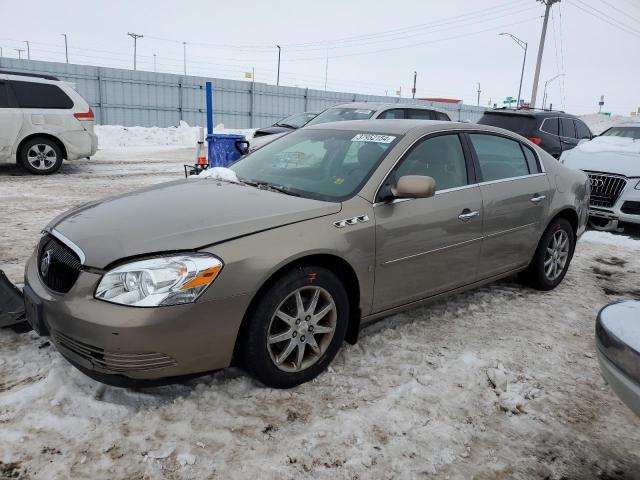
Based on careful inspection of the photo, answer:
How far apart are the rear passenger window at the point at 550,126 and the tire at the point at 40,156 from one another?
1024 centimetres

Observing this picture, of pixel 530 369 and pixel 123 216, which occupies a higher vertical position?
pixel 123 216

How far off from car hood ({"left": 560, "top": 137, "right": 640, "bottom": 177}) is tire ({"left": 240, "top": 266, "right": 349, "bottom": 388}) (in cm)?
620

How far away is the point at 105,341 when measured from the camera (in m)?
2.40

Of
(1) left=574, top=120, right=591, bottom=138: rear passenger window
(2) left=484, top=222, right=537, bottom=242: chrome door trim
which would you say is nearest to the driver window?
(2) left=484, top=222, right=537, bottom=242: chrome door trim

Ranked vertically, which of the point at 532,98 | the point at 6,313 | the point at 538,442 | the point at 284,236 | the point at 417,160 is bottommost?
the point at 538,442

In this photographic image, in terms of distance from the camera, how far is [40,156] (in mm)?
10492

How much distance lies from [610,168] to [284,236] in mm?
6641

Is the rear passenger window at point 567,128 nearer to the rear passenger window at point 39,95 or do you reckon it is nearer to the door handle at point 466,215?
the door handle at point 466,215

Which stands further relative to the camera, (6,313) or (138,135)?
(138,135)

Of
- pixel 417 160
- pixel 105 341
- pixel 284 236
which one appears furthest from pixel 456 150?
pixel 105 341

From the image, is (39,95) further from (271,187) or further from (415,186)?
(415,186)

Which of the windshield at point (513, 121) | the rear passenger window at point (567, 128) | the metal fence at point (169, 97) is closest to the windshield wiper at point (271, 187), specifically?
the windshield at point (513, 121)

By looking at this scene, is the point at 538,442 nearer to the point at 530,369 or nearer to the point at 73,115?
the point at 530,369

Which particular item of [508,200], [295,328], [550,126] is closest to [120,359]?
[295,328]
